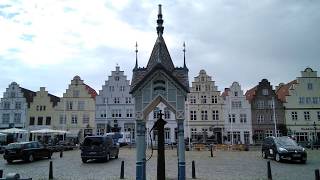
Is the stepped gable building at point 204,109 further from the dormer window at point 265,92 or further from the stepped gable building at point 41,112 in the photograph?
the stepped gable building at point 41,112

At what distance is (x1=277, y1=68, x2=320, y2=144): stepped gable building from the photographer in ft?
218

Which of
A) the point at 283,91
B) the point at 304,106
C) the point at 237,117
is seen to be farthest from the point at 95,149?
the point at 283,91

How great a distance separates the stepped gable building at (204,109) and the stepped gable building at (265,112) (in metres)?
5.97

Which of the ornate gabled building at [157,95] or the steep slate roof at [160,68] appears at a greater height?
the steep slate roof at [160,68]

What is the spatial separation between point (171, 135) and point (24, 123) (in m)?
27.6

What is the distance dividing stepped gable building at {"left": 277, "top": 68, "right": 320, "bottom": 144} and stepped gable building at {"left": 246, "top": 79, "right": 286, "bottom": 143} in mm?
1541

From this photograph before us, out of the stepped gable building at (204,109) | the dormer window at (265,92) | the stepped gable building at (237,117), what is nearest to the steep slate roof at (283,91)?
the dormer window at (265,92)

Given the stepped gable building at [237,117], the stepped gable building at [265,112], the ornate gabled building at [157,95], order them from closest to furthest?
1. the ornate gabled building at [157,95]
2. the stepped gable building at [265,112]
3. the stepped gable building at [237,117]

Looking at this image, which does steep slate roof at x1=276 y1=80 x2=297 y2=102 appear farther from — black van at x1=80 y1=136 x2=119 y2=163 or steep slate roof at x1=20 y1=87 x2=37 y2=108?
steep slate roof at x1=20 y1=87 x2=37 y2=108

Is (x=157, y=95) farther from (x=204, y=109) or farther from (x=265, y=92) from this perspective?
(x=265, y=92)

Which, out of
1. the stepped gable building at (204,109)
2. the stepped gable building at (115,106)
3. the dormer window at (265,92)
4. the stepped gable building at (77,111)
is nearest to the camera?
→ the dormer window at (265,92)

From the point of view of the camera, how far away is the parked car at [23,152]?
28016mm

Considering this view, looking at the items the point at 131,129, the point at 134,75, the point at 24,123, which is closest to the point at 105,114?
the point at 131,129

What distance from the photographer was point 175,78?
1503 cm
